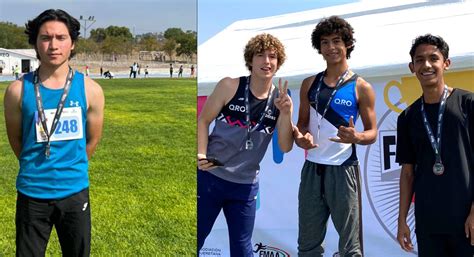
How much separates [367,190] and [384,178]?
0.41 feet

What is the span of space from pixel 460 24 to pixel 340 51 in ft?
2.45

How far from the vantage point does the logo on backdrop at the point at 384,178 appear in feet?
10.5

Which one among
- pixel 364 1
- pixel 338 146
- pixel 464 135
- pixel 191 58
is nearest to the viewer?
pixel 464 135

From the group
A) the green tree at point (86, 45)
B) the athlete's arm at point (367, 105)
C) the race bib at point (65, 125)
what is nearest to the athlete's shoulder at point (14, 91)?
the race bib at point (65, 125)

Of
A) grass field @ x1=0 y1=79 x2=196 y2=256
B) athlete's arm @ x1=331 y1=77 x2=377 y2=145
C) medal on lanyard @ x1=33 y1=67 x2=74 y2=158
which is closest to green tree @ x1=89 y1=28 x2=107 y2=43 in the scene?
grass field @ x1=0 y1=79 x2=196 y2=256

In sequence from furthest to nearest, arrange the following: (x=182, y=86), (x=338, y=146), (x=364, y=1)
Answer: (x=182, y=86) < (x=364, y=1) < (x=338, y=146)

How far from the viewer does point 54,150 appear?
258 cm

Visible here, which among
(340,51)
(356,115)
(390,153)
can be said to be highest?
(340,51)

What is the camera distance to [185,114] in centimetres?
723

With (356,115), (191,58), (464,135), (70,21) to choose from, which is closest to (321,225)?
(356,115)

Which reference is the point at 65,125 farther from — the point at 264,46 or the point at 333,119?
the point at 333,119

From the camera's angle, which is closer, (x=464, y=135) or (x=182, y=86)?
(x=464, y=135)

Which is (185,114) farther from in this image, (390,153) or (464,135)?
(464,135)

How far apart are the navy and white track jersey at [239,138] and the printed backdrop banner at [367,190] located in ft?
0.78
